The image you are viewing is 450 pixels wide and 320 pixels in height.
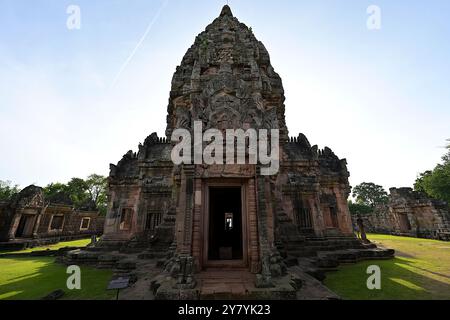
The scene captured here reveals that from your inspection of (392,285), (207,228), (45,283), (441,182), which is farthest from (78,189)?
(441,182)

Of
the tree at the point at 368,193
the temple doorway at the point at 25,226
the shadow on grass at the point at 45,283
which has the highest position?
the tree at the point at 368,193

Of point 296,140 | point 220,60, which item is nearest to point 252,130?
point 220,60

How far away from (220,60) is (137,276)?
1177 cm

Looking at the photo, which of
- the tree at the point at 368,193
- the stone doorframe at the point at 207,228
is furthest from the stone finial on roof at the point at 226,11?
the tree at the point at 368,193

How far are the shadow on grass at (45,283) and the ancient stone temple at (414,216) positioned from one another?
3125 centimetres

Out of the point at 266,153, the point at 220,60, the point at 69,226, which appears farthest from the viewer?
the point at 69,226

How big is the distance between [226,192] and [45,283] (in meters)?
8.15

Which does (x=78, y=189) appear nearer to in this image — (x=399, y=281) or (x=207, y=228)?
(x=207, y=228)

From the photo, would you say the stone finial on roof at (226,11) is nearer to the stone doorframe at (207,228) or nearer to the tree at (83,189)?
the stone doorframe at (207,228)

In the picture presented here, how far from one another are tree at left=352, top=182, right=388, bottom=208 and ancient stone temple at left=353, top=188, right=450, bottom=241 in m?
40.4

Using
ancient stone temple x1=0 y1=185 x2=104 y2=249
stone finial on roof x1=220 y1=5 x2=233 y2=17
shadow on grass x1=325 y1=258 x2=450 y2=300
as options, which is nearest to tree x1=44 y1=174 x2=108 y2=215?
ancient stone temple x1=0 y1=185 x2=104 y2=249

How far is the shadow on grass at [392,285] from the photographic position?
5965 millimetres

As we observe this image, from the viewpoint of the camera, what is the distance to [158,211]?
45.8 feet
